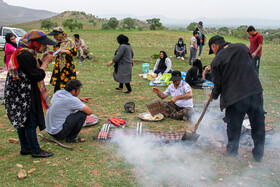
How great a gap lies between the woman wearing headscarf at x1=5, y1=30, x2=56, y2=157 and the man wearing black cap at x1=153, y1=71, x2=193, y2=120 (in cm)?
249

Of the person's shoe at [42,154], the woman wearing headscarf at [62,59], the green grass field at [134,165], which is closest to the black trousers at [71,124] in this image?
the green grass field at [134,165]

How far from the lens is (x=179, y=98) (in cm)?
523

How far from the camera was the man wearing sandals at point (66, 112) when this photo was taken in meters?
3.97

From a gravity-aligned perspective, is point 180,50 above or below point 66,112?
above

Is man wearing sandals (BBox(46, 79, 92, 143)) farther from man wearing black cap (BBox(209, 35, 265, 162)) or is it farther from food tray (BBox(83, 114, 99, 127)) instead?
man wearing black cap (BBox(209, 35, 265, 162))

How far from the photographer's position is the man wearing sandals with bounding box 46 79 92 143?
156 inches

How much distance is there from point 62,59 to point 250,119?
3.96 meters

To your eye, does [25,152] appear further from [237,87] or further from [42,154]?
[237,87]

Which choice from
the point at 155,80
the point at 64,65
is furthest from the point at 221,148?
the point at 155,80

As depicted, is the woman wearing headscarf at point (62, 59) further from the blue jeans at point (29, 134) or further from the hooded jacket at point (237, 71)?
the hooded jacket at point (237, 71)

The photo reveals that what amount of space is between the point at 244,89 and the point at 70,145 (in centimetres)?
291

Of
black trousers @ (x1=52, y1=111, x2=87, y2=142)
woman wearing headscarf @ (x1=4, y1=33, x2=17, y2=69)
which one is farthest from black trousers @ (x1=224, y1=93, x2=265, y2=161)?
woman wearing headscarf @ (x1=4, y1=33, x2=17, y2=69)

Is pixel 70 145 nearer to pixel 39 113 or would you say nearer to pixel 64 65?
pixel 39 113

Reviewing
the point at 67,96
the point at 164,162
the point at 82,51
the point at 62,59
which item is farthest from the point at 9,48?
the point at 82,51
